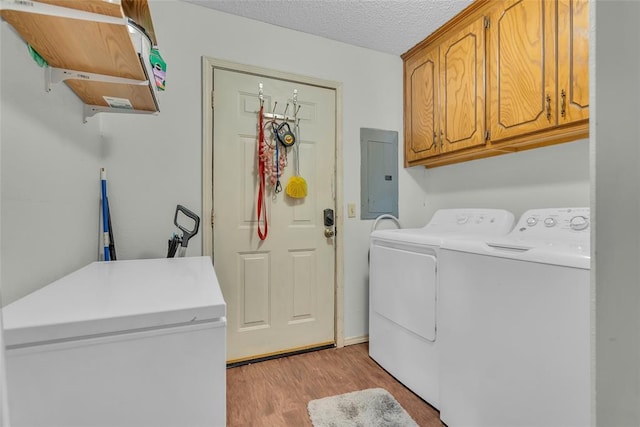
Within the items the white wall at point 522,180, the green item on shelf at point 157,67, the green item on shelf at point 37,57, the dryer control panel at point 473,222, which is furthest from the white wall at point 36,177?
the white wall at point 522,180

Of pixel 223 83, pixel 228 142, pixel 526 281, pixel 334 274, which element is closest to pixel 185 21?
pixel 223 83

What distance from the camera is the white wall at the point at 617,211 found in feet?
1.04

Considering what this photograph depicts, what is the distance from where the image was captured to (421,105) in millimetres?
2393

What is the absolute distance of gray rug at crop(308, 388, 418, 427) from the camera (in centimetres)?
151

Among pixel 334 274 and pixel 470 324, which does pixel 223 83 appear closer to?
pixel 334 274

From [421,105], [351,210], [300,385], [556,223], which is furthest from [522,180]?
[300,385]

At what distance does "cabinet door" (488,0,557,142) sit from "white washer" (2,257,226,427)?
70.2 inches

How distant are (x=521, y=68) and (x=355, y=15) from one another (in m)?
1.08

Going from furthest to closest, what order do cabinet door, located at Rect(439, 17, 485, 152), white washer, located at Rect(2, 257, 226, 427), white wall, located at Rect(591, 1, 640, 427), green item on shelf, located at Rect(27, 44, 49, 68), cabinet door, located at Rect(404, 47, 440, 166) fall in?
cabinet door, located at Rect(404, 47, 440, 166) → cabinet door, located at Rect(439, 17, 485, 152) → green item on shelf, located at Rect(27, 44, 49, 68) → white washer, located at Rect(2, 257, 226, 427) → white wall, located at Rect(591, 1, 640, 427)

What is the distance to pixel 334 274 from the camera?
2.36 m

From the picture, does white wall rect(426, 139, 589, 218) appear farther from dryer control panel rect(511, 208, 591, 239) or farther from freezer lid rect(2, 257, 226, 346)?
freezer lid rect(2, 257, 226, 346)

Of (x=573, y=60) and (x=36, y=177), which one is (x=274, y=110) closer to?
(x=36, y=177)

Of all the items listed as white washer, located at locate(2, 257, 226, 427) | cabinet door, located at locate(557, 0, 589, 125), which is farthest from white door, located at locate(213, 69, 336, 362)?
cabinet door, located at locate(557, 0, 589, 125)

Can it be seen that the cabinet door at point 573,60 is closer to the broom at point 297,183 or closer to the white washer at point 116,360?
the broom at point 297,183
